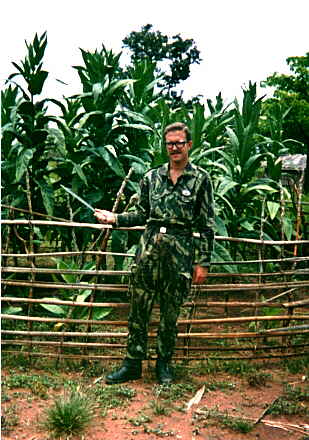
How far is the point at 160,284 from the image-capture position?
11.8 ft

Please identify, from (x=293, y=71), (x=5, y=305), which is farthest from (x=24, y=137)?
(x=293, y=71)

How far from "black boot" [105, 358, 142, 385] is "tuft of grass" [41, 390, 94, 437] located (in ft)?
1.98

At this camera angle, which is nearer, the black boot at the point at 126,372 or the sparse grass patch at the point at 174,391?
the sparse grass patch at the point at 174,391

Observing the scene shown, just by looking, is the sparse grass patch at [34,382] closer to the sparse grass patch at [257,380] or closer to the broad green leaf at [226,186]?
the sparse grass patch at [257,380]

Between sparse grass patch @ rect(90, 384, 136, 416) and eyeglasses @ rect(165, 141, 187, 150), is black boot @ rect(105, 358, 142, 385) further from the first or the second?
eyeglasses @ rect(165, 141, 187, 150)

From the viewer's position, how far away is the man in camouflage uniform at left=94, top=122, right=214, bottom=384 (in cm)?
346

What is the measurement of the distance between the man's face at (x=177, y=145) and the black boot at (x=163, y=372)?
1.32 meters

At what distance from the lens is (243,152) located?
16.6ft

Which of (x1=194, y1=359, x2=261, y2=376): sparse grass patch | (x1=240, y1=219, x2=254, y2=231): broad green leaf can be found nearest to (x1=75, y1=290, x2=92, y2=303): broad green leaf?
(x1=194, y1=359, x2=261, y2=376): sparse grass patch

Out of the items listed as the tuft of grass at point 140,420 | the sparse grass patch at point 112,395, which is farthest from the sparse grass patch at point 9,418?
the tuft of grass at point 140,420

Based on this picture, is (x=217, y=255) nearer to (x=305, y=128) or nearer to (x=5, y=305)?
(x=5, y=305)

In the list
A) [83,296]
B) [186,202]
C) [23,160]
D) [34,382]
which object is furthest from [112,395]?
[23,160]

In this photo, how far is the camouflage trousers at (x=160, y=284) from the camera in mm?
3484

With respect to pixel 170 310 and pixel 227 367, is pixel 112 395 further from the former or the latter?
pixel 227 367
